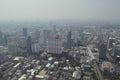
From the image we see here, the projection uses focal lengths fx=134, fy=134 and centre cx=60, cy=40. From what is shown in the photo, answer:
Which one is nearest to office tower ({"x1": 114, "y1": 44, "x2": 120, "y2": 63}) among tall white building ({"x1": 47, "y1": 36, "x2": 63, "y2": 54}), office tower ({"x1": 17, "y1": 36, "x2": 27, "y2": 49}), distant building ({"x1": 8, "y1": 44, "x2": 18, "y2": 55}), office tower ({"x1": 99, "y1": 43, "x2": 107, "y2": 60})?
office tower ({"x1": 99, "y1": 43, "x2": 107, "y2": 60})

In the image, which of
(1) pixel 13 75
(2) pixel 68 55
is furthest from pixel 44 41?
(1) pixel 13 75

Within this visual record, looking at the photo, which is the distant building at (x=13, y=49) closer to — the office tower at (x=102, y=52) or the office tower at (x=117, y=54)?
the office tower at (x=102, y=52)

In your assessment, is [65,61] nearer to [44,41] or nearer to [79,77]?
[79,77]

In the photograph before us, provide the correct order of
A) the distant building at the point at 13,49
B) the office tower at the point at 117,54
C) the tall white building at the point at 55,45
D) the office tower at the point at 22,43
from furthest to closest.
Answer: the office tower at the point at 22,43
the tall white building at the point at 55,45
the distant building at the point at 13,49
the office tower at the point at 117,54

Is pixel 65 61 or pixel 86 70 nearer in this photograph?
pixel 86 70

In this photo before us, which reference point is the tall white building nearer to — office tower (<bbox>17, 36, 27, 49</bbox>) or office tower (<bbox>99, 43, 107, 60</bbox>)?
office tower (<bbox>17, 36, 27, 49</bbox>)

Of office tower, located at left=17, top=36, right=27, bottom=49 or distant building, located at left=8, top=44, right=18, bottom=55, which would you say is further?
office tower, located at left=17, top=36, right=27, bottom=49

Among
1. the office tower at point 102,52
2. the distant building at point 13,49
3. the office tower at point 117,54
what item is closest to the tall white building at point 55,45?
the distant building at point 13,49

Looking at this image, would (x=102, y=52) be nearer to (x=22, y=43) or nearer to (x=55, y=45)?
(x=55, y=45)

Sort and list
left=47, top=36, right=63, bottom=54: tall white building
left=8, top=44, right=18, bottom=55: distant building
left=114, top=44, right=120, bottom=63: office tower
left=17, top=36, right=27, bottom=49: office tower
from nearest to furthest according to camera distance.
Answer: left=114, top=44, right=120, bottom=63: office tower, left=8, top=44, right=18, bottom=55: distant building, left=47, top=36, right=63, bottom=54: tall white building, left=17, top=36, right=27, bottom=49: office tower

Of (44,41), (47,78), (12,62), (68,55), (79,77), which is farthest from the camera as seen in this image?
(44,41)

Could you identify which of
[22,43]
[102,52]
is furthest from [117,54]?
[22,43]
